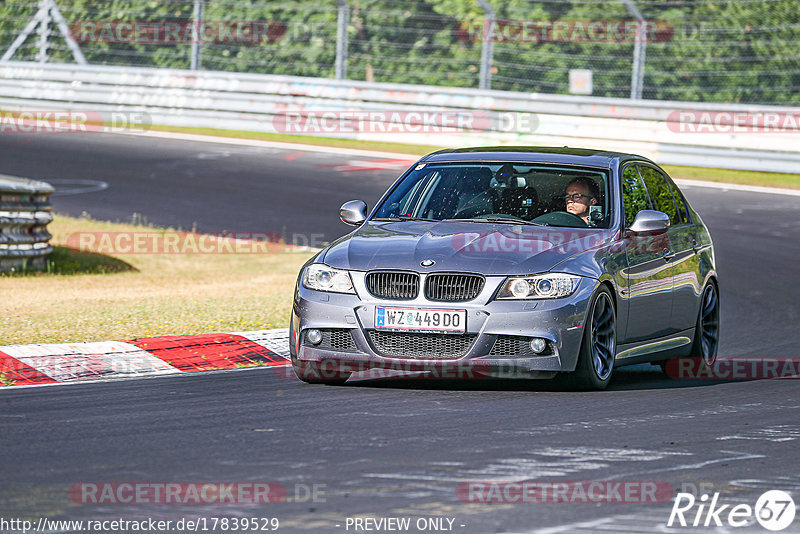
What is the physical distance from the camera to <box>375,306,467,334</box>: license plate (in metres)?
7.90

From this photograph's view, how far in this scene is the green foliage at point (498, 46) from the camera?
25.6m

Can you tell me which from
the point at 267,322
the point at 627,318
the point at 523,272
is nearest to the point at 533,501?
the point at 523,272

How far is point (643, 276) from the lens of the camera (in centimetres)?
902

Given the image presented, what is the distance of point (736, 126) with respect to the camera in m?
23.2

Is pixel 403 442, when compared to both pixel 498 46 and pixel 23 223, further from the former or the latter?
pixel 498 46

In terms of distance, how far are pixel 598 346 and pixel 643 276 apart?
833 mm

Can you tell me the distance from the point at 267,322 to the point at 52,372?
112 inches

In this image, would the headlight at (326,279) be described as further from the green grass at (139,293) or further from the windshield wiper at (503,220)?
the green grass at (139,293)

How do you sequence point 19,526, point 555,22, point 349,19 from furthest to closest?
1. point 555,22
2. point 349,19
3. point 19,526

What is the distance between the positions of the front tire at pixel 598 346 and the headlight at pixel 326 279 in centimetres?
141

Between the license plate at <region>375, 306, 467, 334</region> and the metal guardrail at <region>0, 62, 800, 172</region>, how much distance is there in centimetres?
1597

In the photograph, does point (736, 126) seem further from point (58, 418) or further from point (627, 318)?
point (58, 418)

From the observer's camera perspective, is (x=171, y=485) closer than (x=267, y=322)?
Yes

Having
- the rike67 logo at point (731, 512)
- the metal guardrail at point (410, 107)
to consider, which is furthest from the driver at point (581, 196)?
the metal guardrail at point (410, 107)
